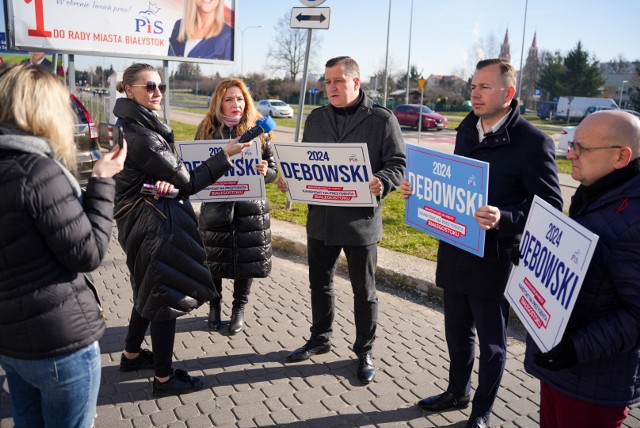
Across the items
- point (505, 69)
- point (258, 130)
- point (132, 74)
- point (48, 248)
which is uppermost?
point (505, 69)

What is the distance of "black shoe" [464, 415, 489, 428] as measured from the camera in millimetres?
3119

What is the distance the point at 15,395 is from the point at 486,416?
100 inches

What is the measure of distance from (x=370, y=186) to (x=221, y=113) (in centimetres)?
158

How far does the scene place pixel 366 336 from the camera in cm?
384

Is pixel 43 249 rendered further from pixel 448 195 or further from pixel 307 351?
pixel 307 351

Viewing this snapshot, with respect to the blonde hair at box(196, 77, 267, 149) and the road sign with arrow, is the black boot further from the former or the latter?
the road sign with arrow

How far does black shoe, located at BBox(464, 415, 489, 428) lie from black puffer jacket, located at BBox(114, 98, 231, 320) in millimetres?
1819

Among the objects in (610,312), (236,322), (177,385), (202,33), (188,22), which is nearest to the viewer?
(610,312)

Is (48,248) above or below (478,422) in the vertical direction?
above

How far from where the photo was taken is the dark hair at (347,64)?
142 inches

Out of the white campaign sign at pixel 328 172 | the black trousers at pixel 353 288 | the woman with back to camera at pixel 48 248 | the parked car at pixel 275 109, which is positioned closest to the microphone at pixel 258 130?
the white campaign sign at pixel 328 172

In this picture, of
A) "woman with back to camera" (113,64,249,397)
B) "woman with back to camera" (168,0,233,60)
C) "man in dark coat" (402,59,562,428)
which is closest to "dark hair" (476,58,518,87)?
"man in dark coat" (402,59,562,428)

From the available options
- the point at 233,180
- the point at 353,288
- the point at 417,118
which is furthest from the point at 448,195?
the point at 417,118

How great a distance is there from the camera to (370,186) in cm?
358
